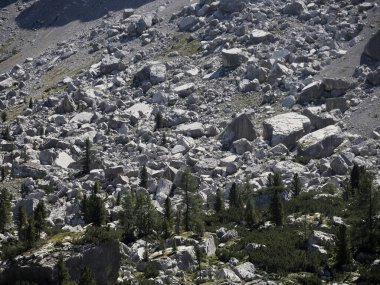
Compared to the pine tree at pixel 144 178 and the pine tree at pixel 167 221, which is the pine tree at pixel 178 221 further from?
the pine tree at pixel 144 178

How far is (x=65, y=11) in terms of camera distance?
183375mm

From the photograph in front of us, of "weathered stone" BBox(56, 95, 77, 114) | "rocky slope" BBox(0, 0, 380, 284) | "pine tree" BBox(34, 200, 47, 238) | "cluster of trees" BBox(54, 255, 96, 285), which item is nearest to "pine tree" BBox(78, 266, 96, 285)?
"cluster of trees" BBox(54, 255, 96, 285)

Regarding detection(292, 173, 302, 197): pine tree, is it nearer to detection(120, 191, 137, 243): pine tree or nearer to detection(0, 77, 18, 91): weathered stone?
detection(120, 191, 137, 243): pine tree

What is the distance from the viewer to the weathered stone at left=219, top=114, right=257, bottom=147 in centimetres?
10450

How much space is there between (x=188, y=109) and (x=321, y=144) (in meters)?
27.0

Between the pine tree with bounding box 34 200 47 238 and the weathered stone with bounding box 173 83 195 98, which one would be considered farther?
the weathered stone with bounding box 173 83 195 98

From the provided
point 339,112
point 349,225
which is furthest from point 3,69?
point 349,225

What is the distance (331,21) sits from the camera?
133375 mm

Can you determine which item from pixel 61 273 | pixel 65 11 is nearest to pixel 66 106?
pixel 65 11

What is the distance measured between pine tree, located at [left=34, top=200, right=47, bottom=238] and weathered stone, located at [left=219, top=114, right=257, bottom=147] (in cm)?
3179

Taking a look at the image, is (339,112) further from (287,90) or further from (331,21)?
(331,21)

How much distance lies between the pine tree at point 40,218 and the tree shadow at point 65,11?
99.8 m

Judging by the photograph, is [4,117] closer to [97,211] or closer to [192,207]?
[97,211]

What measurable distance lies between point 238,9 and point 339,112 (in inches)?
1916
